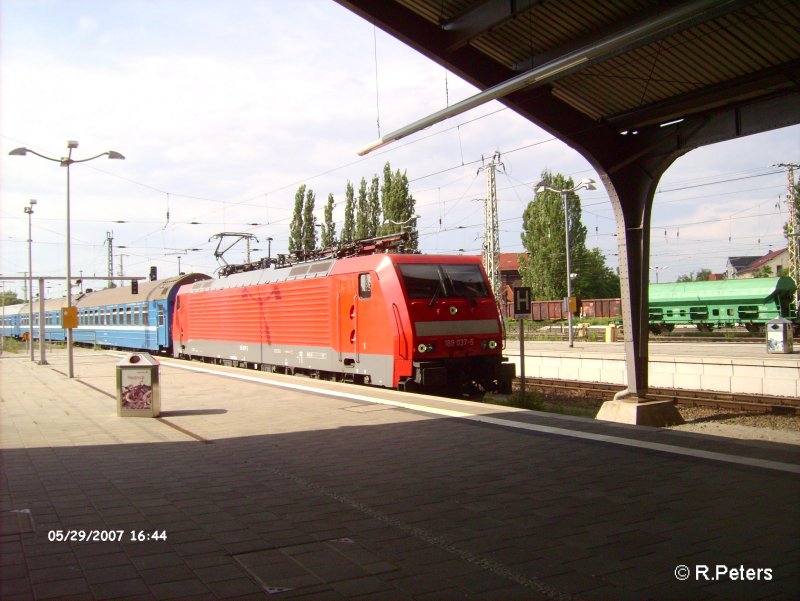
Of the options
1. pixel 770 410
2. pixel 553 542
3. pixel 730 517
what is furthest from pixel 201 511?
pixel 770 410

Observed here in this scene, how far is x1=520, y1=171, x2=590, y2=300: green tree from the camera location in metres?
58.1

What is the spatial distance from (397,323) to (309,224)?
39.2 m

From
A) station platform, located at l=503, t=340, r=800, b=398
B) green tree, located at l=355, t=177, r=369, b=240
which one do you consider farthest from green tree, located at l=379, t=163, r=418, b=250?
station platform, located at l=503, t=340, r=800, b=398

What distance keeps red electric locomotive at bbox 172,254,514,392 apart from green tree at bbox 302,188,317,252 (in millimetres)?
32669

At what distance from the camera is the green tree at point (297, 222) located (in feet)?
165

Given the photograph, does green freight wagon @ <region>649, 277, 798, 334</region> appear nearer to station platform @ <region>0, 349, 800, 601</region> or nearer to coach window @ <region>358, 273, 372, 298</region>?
coach window @ <region>358, 273, 372, 298</region>

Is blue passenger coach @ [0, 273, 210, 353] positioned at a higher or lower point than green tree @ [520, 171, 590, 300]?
lower

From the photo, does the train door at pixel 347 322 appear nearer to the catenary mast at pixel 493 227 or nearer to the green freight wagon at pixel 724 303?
the catenary mast at pixel 493 227

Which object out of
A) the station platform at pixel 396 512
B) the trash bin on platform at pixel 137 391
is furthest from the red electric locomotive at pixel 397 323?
the trash bin on platform at pixel 137 391

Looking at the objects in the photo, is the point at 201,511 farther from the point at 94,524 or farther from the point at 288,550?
the point at 288,550

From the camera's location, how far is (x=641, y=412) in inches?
412

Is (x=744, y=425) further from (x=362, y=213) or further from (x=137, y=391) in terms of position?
(x=362, y=213)

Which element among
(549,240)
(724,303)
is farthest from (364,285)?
(549,240)

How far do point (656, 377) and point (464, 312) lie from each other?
7.44 metres
